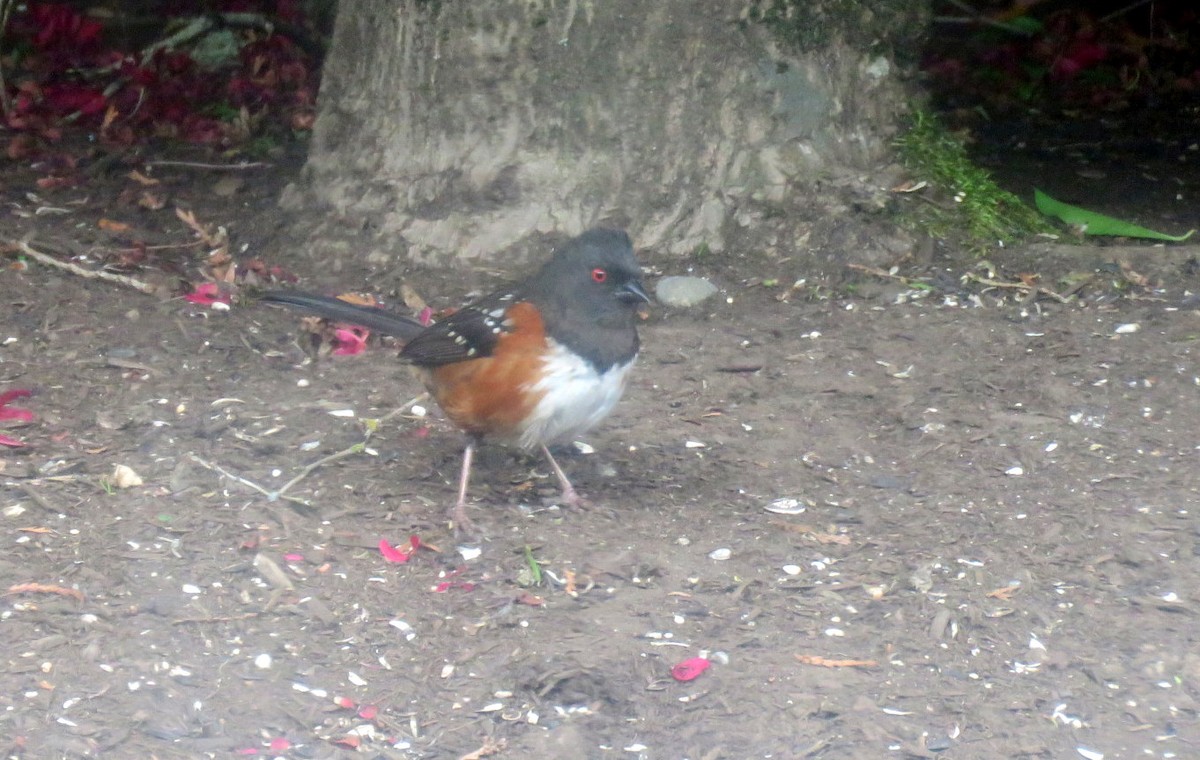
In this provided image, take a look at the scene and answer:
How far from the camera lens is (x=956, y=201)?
601 centimetres

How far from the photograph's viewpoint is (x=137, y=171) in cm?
651

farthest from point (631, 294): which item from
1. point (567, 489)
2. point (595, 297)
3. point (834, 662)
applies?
point (834, 662)

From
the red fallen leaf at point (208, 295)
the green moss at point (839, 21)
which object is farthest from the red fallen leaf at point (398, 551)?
the green moss at point (839, 21)

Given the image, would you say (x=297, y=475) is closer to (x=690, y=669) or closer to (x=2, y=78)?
(x=690, y=669)

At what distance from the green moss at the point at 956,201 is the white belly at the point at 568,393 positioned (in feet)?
7.60

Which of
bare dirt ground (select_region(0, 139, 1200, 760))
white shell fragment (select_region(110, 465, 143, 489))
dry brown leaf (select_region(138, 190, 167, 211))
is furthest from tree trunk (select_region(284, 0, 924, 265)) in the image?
white shell fragment (select_region(110, 465, 143, 489))

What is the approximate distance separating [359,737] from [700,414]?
1977 millimetres

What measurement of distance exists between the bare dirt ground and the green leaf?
516 mm

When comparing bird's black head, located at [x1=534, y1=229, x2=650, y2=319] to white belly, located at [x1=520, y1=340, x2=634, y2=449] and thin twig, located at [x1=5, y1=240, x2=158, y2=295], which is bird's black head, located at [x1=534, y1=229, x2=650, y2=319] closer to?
white belly, located at [x1=520, y1=340, x2=634, y2=449]

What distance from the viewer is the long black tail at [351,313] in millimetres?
4594

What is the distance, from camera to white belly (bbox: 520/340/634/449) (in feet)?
13.1

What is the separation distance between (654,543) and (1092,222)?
319 cm

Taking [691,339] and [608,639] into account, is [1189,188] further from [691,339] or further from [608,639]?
[608,639]

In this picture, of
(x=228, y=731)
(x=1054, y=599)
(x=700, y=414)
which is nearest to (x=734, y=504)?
(x=700, y=414)
